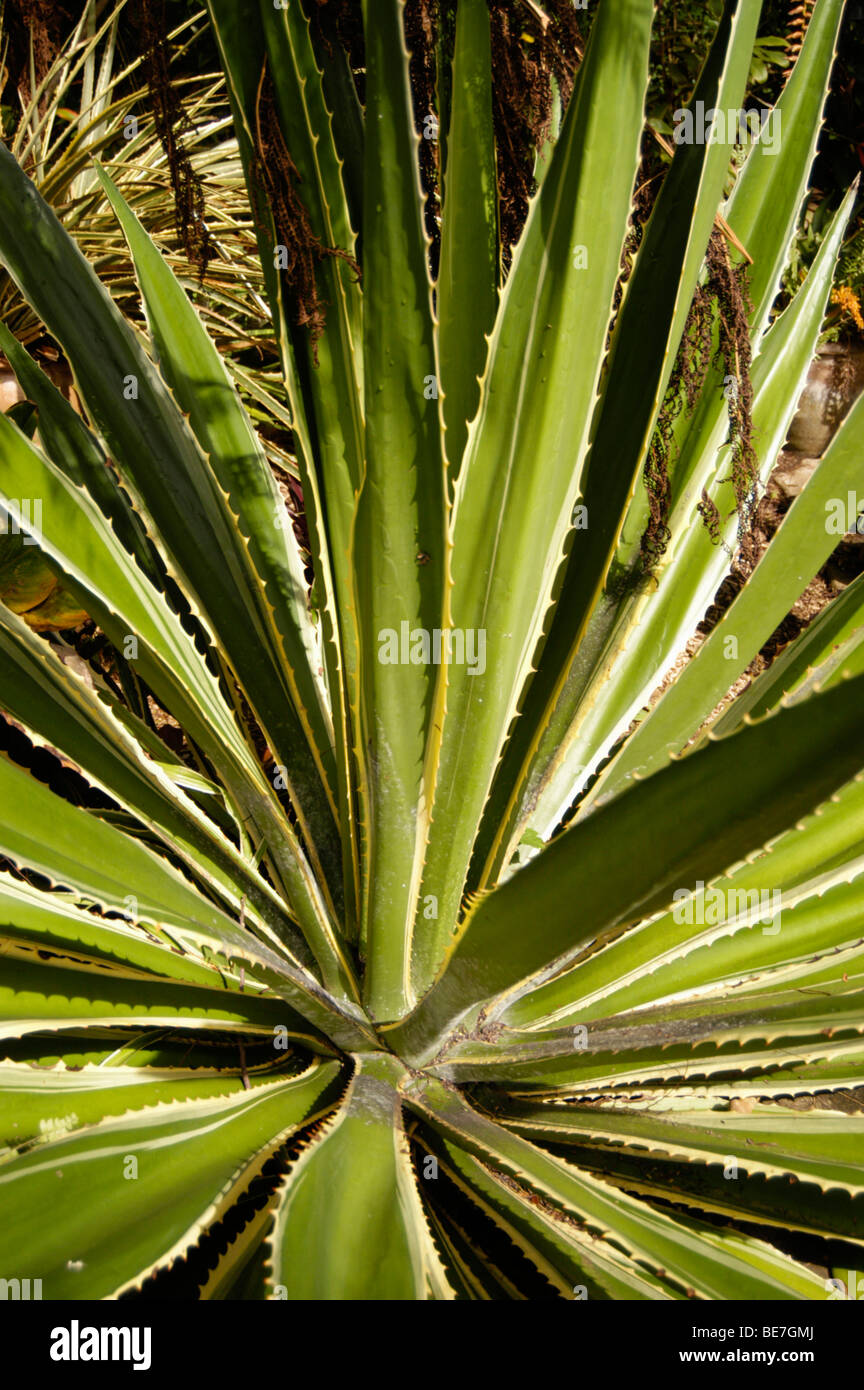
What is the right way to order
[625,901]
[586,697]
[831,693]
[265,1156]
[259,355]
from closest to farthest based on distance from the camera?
[831,693] → [625,901] → [265,1156] → [586,697] → [259,355]

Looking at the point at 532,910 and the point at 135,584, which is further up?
the point at 135,584

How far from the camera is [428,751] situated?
114 cm

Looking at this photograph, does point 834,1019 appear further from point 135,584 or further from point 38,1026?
point 135,584

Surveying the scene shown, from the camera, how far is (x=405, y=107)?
91 cm

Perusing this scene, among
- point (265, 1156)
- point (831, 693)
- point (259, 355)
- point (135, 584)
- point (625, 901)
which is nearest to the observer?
point (831, 693)

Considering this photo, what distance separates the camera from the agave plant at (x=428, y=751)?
95 cm

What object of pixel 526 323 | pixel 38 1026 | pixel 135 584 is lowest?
pixel 38 1026

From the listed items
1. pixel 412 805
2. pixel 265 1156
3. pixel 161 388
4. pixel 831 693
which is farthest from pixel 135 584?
pixel 831 693

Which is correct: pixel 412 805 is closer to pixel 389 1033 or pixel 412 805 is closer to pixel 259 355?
pixel 389 1033

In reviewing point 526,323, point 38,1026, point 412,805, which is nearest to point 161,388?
point 526,323

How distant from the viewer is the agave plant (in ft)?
3.13

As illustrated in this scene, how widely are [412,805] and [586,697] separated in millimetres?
409

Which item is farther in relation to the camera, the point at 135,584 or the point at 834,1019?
the point at 135,584

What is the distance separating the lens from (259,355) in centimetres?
280
